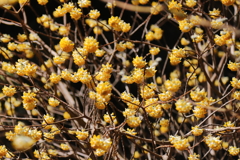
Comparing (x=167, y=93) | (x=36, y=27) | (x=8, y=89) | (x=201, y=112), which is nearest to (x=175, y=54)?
(x=167, y=93)

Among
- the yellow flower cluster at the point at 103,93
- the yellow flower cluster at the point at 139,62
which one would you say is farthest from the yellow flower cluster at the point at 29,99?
the yellow flower cluster at the point at 139,62

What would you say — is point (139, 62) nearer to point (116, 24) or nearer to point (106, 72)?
point (106, 72)

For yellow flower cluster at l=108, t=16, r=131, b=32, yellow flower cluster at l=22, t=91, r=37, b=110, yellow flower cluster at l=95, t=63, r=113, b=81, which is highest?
yellow flower cluster at l=108, t=16, r=131, b=32

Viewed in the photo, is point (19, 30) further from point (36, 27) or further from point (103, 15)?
point (103, 15)

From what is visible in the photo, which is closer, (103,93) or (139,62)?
(103,93)

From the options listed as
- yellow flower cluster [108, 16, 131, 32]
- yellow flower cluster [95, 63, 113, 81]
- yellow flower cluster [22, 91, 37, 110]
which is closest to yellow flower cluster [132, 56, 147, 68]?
yellow flower cluster [95, 63, 113, 81]

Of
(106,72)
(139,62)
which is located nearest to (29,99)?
(106,72)

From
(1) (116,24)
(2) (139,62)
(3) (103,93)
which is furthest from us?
(1) (116,24)

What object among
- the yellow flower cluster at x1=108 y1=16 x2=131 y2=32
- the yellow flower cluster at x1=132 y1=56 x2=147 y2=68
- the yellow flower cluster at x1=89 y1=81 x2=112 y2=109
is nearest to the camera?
the yellow flower cluster at x1=89 y1=81 x2=112 y2=109

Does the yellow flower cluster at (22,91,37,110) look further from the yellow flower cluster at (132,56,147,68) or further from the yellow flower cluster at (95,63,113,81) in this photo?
the yellow flower cluster at (132,56,147,68)

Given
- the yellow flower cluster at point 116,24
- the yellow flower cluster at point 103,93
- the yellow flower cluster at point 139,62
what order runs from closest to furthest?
the yellow flower cluster at point 103,93 → the yellow flower cluster at point 139,62 → the yellow flower cluster at point 116,24

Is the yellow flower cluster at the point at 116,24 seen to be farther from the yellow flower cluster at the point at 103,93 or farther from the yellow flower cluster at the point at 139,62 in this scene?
the yellow flower cluster at the point at 103,93
